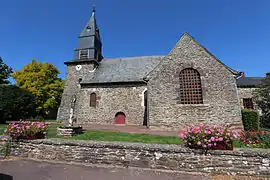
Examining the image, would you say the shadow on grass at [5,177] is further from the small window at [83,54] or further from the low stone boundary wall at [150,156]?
the small window at [83,54]

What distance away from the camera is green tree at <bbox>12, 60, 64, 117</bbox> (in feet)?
70.2

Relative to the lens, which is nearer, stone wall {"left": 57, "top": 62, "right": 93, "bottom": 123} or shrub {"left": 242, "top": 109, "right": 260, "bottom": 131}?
shrub {"left": 242, "top": 109, "right": 260, "bottom": 131}

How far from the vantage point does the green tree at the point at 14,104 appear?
12.1m

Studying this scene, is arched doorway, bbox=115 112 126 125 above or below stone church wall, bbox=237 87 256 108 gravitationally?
below

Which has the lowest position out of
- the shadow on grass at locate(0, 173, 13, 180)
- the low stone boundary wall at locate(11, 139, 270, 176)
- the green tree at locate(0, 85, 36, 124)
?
the shadow on grass at locate(0, 173, 13, 180)

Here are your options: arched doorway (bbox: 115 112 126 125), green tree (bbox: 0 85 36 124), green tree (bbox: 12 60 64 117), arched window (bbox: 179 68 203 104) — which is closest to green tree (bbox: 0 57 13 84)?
green tree (bbox: 12 60 64 117)

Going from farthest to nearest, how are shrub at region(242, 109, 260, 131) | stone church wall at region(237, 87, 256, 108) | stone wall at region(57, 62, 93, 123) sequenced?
stone wall at region(57, 62, 93, 123)
stone church wall at region(237, 87, 256, 108)
shrub at region(242, 109, 260, 131)

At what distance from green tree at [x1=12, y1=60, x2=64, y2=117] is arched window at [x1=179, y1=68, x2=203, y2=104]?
70.7 feet

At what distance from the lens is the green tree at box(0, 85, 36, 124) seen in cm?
1211

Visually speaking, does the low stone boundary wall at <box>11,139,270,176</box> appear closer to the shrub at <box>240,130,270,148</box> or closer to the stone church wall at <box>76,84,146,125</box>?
the shrub at <box>240,130,270,148</box>

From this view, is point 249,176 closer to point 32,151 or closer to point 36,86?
point 32,151

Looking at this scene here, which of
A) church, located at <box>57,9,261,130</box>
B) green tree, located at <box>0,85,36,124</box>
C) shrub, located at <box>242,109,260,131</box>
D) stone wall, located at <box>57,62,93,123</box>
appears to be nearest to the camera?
shrub, located at <box>242,109,260,131</box>

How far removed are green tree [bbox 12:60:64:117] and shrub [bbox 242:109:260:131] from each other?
1007 inches

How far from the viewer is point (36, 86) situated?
2152 cm
